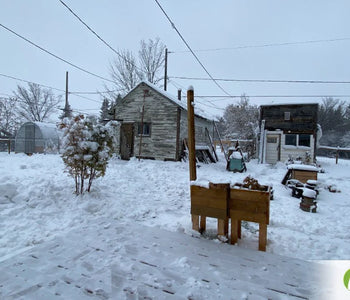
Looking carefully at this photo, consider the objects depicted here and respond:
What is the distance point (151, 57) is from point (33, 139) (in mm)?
15027

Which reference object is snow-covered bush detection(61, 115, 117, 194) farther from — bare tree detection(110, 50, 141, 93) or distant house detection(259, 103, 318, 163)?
bare tree detection(110, 50, 141, 93)

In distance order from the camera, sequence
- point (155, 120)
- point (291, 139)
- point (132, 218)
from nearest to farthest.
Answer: point (132, 218)
point (155, 120)
point (291, 139)

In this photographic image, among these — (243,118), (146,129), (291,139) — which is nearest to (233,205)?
(146,129)

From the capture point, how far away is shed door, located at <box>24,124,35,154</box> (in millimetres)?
14617

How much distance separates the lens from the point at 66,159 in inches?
180

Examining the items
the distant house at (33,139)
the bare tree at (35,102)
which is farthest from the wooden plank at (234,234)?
the bare tree at (35,102)

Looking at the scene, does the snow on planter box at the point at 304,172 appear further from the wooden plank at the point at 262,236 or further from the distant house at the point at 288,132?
the distant house at the point at 288,132

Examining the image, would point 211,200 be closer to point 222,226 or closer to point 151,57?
point 222,226

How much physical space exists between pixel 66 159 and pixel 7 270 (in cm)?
280

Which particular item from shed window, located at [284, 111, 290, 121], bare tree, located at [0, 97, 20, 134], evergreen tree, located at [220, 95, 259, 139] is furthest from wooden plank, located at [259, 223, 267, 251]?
bare tree, located at [0, 97, 20, 134]

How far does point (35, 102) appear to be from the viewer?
3152 centimetres

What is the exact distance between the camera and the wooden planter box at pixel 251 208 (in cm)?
261

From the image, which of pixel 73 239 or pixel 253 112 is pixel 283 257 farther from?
pixel 253 112

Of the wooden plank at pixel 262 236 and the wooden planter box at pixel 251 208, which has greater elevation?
the wooden planter box at pixel 251 208
